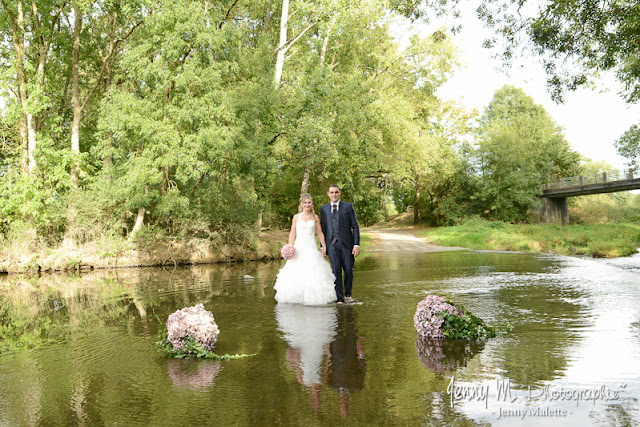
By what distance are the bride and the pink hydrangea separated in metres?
3.19

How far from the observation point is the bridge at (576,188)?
4859 cm

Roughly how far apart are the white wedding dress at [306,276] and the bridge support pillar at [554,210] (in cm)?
4854

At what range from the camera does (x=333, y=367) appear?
17.3ft

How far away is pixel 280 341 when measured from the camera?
257 inches

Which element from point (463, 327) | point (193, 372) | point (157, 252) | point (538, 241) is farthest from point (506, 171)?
point (193, 372)

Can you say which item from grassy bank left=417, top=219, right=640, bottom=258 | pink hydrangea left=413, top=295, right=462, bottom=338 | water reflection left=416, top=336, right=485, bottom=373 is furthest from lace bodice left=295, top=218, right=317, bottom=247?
grassy bank left=417, top=219, right=640, bottom=258

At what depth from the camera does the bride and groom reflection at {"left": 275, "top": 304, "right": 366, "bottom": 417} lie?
4676 millimetres

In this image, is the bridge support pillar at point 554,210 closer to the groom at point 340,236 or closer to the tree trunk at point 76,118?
the tree trunk at point 76,118

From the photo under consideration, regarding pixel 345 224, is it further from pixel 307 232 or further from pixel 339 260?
pixel 307 232

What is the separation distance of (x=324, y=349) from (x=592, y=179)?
5432cm

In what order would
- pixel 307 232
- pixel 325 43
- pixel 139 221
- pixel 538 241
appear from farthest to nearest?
pixel 538 241
pixel 325 43
pixel 139 221
pixel 307 232

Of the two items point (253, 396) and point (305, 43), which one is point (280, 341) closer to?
point (253, 396)

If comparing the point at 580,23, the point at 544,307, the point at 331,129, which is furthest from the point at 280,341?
the point at 331,129

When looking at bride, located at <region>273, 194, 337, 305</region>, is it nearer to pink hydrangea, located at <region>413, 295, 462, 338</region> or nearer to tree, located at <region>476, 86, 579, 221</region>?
pink hydrangea, located at <region>413, 295, 462, 338</region>
